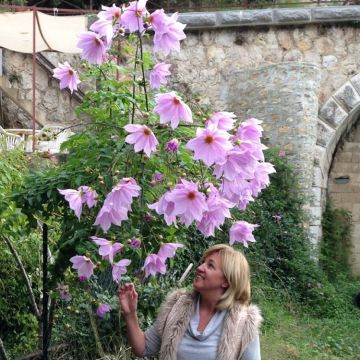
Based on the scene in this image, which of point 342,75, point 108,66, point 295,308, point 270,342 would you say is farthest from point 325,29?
point 108,66

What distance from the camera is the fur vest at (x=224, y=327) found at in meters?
2.29

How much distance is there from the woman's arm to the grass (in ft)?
9.52

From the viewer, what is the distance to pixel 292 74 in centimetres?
808

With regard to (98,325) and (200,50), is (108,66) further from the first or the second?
(200,50)

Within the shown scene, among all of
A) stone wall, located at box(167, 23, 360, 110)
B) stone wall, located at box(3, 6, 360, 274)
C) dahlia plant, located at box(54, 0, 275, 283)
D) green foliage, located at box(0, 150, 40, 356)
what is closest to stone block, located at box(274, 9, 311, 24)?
stone wall, located at box(3, 6, 360, 274)

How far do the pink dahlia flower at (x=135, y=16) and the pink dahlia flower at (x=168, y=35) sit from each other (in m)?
0.06

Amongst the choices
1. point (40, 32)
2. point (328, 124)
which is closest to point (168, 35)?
point (40, 32)

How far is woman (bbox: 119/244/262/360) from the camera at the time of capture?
2305 millimetres

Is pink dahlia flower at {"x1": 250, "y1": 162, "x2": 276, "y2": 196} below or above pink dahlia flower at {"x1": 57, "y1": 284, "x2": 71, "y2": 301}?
below

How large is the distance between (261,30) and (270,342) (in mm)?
4569

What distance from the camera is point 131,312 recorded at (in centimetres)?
238

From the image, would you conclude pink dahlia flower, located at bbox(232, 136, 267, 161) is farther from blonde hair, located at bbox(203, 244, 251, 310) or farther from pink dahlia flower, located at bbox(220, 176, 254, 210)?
blonde hair, located at bbox(203, 244, 251, 310)

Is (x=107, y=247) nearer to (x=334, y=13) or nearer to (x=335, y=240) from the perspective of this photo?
(x=334, y=13)

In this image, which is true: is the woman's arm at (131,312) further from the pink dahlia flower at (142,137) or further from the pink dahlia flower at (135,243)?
the pink dahlia flower at (142,137)
